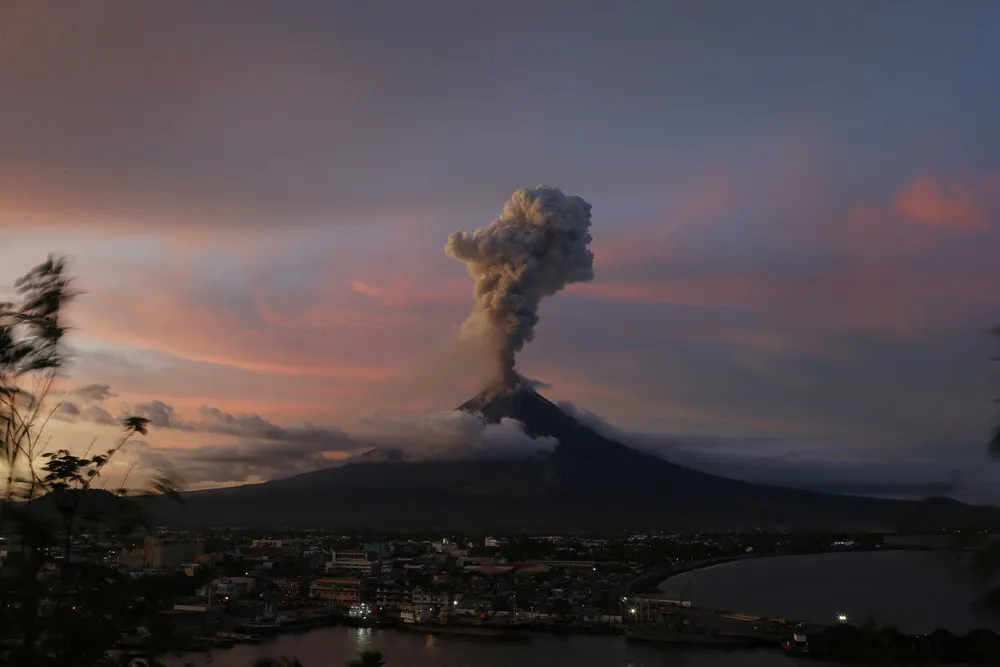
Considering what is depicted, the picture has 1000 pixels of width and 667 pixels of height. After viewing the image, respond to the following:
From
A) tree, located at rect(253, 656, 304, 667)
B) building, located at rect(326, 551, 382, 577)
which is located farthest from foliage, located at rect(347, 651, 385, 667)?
building, located at rect(326, 551, 382, 577)

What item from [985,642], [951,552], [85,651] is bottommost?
[85,651]

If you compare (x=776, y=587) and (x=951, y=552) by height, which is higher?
(x=951, y=552)

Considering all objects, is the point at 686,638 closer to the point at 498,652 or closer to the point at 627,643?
the point at 627,643

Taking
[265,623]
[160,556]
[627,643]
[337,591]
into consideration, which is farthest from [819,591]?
[160,556]

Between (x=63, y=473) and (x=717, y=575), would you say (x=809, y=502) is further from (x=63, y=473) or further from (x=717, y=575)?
(x=63, y=473)

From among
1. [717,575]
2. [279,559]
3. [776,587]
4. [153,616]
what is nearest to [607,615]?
[279,559]

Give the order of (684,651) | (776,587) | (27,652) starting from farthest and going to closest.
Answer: (776,587) → (684,651) → (27,652)
